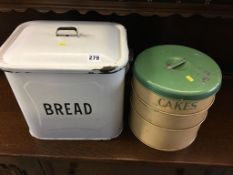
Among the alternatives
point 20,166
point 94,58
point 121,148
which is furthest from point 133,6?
point 20,166

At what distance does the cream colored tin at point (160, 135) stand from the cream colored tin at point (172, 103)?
8cm

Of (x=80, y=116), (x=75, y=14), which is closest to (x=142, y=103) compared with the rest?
(x=80, y=116)

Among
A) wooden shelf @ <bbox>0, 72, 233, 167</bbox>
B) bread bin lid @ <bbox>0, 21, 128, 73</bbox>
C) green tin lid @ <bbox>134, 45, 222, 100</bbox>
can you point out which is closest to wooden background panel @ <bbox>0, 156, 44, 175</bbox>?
wooden shelf @ <bbox>0, 72, 233, 167</bbox>

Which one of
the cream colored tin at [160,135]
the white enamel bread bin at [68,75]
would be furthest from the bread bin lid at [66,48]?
the cream colored tin at [160,135]

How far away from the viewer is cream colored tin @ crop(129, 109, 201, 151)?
0.72 metres

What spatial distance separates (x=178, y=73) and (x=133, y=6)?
0.26 metres

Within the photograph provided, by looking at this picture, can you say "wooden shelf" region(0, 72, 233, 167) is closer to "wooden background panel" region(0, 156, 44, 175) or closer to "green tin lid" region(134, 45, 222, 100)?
"wooden background panel" region(0, 156, 44, 175)

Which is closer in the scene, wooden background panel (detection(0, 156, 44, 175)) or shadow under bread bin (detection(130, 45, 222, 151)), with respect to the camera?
shadow under bread bin (detection(130, 45, 222, 151))

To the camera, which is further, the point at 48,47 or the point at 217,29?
the point at 217,29

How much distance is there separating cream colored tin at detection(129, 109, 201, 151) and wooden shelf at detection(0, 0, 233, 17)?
331 millimetres

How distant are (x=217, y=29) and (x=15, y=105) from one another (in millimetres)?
815

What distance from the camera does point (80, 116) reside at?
2.38ft

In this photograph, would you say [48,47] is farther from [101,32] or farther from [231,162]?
[231,162]

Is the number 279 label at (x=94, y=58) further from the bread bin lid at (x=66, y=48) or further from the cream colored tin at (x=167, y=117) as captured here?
the cream colored tin at (x=167, y=117)
